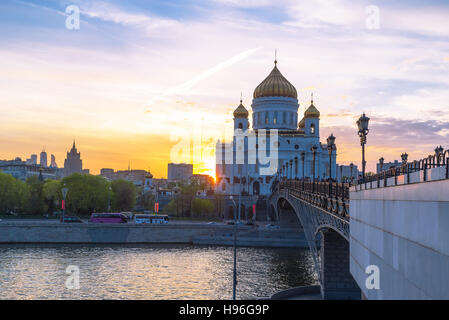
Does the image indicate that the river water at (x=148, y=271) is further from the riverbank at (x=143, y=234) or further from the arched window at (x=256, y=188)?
the arched window at (x=256, y=188)

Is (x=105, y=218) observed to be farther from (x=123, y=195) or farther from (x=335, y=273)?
(x=335, y=273)

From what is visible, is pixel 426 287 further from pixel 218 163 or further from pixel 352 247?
pixel 218 163

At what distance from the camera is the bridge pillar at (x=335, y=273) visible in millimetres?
27672

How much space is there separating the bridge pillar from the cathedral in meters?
61.6

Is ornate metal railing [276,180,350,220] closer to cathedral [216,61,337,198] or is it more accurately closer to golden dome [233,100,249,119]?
cathedral [216,61,337,198]

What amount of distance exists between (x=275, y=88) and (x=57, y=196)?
42.5 meters

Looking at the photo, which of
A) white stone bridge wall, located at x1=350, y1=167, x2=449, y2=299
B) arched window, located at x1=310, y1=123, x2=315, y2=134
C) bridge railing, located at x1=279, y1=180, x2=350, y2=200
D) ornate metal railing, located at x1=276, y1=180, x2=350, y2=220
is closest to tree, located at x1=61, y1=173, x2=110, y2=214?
arched window, located at x1=310, y1=123, x2=315, y2=134

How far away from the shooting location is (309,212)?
3102cm

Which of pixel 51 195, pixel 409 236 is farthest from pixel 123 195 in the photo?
pixel 409 236

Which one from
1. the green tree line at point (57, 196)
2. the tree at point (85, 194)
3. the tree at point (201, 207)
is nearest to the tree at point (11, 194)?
the green tree line at point (57, 196)

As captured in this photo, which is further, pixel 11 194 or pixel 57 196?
pixel 57 196

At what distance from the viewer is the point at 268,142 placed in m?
91.0

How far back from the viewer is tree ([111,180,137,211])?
83.8 m
